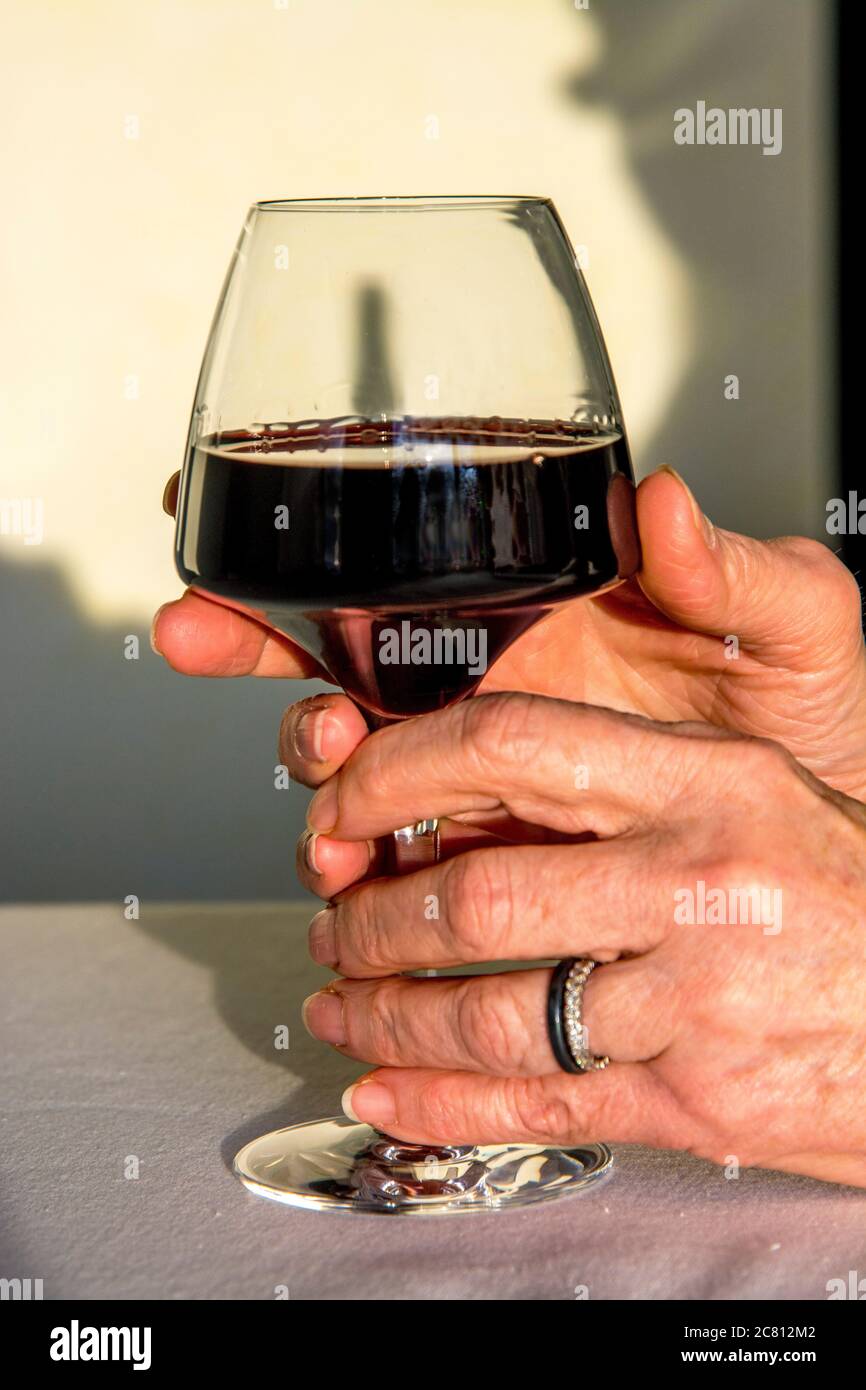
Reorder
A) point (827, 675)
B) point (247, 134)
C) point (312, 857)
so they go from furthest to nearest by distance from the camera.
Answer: point (247, 134), point (827, 675), point (312, 857)

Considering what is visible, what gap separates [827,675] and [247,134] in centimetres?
292

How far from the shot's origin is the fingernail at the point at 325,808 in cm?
79

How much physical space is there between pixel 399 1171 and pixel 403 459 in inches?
13.3

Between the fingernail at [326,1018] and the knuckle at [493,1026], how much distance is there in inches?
3.3

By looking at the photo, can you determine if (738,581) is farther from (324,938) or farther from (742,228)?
(742,228)

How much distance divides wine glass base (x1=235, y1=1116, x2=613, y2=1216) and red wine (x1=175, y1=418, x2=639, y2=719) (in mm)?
227

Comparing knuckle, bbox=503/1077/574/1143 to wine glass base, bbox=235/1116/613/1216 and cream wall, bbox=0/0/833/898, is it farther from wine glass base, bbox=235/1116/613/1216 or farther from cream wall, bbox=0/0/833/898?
cream wall, bbox=0/0/833/898

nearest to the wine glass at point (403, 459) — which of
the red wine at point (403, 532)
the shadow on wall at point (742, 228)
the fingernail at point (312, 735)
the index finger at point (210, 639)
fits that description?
the red wine at point (403, 532)

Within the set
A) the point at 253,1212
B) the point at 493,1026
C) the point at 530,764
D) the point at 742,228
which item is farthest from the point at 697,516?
the point at 742,228

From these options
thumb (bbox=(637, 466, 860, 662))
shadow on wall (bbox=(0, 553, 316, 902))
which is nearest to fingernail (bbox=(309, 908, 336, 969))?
thumb (bbox=(637, 466, 860, 662))

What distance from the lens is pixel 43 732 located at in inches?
148

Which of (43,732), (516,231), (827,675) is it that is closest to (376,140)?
(43,732)

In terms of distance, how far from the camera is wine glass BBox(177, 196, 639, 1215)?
0.67m

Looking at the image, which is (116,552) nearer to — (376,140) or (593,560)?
(376,140)
